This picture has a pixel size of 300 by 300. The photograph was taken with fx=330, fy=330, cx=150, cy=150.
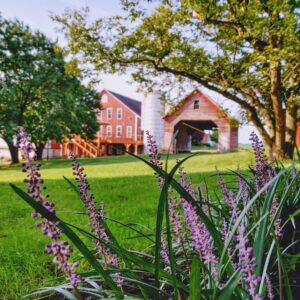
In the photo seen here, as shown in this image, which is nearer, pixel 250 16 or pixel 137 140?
pixel 250 16

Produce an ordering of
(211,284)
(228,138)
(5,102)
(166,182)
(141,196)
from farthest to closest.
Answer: (228,138) → (5,102) → (141,196) → (211,284) → (166,182)

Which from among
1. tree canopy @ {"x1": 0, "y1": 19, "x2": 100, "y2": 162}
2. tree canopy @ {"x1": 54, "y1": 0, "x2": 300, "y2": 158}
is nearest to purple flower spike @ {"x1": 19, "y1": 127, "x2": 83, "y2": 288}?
tree canopy @ {"x1": 54, "y1": 0, "x2": 300, "y2": 158}

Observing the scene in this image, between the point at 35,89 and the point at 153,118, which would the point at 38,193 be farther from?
the point at 153,118

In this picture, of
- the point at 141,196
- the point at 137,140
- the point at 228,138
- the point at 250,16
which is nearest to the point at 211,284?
the point at 141,196

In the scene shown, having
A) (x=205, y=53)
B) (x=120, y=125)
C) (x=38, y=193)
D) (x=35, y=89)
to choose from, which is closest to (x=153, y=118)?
(x=120, y=125)

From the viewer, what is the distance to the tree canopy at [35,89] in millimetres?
27906

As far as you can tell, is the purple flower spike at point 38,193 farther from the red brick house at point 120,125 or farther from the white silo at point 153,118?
the red brick house at point 120,125

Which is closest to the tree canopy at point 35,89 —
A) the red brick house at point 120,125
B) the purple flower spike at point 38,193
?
the red brick house at point 120,125

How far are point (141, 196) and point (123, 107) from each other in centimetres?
4417

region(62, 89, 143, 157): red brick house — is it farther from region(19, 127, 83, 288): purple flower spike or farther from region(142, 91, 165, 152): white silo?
region(19, 127, 83, 288): purple flower spike

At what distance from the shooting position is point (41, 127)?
3103 cm

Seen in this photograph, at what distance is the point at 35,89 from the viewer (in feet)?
97.5

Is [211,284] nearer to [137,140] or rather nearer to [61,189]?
[61,189]

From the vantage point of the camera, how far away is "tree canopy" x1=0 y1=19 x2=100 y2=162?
27.9m
